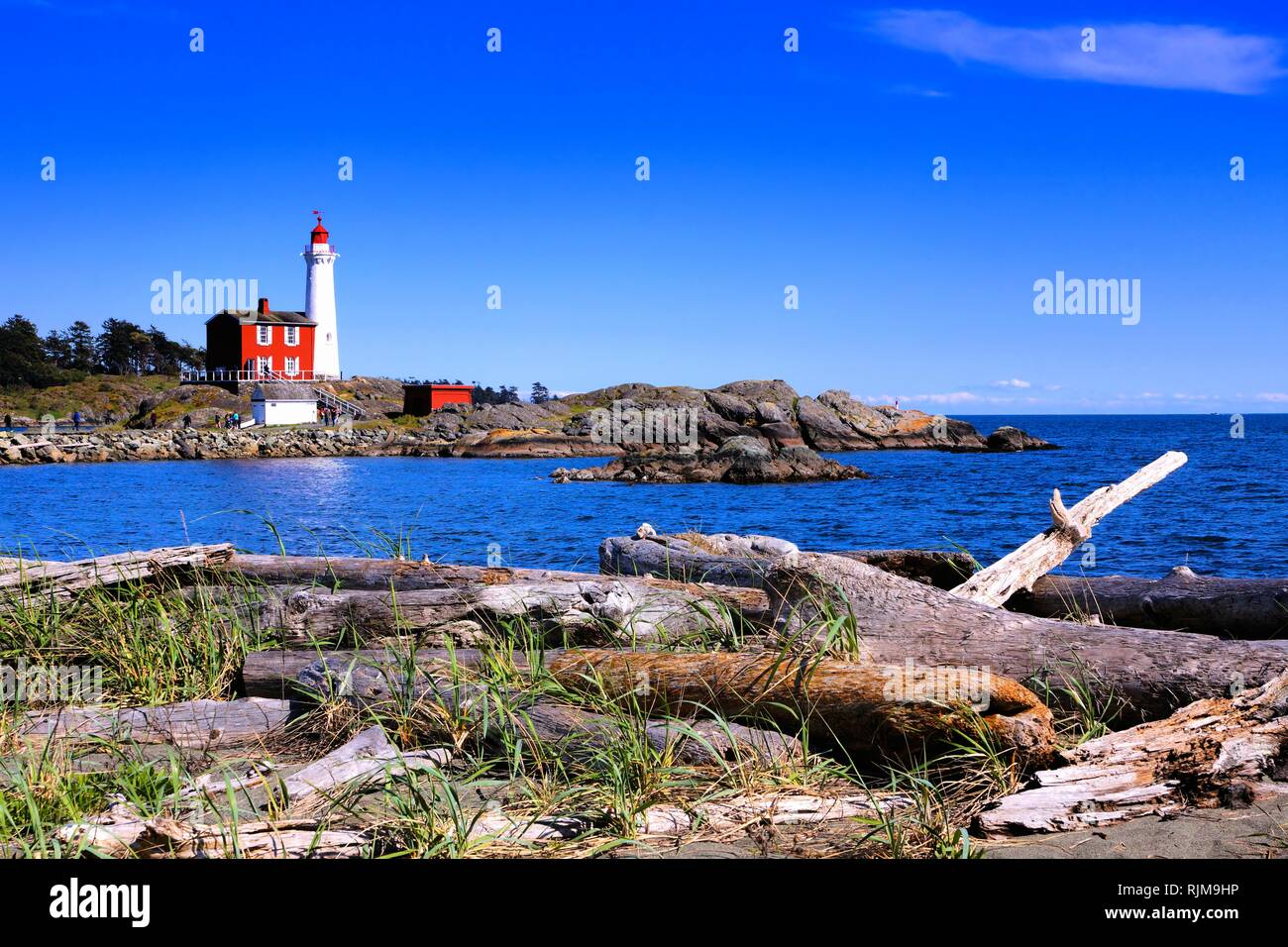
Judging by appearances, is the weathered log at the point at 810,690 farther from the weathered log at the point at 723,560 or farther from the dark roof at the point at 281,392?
the dark roof at the point at 281,392

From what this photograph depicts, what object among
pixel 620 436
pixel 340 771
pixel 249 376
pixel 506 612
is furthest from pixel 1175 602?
pixel 249 376

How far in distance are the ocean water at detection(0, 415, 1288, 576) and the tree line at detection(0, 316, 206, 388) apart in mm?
36193

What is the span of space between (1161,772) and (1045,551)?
16.4ft

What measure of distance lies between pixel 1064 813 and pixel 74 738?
5.23 metres

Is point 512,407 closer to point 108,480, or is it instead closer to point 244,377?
point 244,377

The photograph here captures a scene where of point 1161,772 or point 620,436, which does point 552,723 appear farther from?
point 620,436

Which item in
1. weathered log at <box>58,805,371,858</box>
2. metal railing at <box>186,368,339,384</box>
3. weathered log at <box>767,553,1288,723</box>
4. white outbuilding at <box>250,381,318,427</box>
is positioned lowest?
weathered log at <box>58,805,371,858</box>

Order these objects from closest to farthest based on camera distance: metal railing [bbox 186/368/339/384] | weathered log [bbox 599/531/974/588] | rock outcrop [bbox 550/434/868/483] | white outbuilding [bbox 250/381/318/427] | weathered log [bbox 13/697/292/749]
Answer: weathered log [bbox 13/697/292/749], weathered log [bbox 599/531/974/588], rock outcrop [bbox 550/434/868/483], white outbuilding [bbox 250/381/318/427], metal railing [bbox 186/368/339/384]

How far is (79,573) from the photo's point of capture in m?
7.92

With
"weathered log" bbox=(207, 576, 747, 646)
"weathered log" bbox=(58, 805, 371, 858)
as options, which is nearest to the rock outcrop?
"weathered log" bbox=(207, 576, 747, 646)

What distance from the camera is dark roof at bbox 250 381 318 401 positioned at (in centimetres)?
8150

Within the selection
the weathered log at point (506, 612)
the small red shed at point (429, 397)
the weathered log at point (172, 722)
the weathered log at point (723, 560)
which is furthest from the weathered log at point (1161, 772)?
the small red shed at point (429, 397)

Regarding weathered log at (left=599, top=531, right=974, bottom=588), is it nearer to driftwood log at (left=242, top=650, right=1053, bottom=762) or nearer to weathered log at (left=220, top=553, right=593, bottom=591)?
weathered log at (left=220, top=553, right=593, bottom=591)
